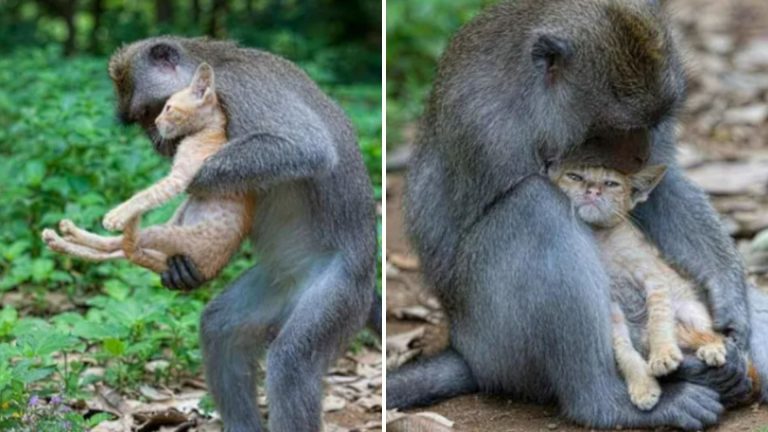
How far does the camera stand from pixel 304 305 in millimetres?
6305

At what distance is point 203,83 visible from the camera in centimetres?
609

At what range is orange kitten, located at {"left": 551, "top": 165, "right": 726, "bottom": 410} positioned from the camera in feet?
20.0

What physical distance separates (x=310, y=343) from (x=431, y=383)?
708 mm

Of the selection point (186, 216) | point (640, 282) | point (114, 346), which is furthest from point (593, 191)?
point (114, 346)

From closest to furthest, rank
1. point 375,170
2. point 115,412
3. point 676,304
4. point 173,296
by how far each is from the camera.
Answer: point 676,304
point 115,412
point 173,296
point 375,170

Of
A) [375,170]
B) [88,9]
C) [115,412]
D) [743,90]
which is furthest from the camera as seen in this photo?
[88,9]

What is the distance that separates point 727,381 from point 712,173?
172 inches

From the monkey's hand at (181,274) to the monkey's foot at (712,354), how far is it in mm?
2159

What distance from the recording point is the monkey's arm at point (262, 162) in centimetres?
591

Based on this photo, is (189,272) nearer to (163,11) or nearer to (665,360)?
(665,360)

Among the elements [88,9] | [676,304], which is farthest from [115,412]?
[88,9]

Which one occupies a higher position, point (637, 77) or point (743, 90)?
point (637, 77)

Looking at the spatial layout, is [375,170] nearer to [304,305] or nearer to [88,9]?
[304,305]

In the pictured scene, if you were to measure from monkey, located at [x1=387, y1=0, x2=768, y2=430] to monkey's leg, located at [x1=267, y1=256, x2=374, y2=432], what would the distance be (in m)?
0.49
